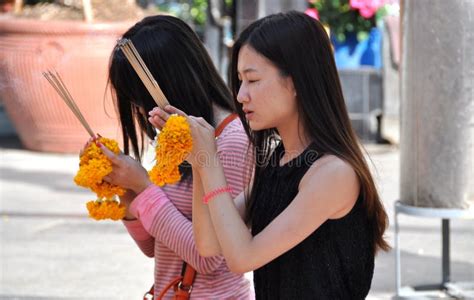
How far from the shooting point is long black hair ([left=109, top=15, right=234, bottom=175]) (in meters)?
2.56

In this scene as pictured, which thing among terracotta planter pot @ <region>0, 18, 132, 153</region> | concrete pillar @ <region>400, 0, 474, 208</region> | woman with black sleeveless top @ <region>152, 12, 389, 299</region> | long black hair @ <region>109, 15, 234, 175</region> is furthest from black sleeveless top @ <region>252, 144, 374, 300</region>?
terracotta planter pot @ <region>0, 18, 132, 153</region>

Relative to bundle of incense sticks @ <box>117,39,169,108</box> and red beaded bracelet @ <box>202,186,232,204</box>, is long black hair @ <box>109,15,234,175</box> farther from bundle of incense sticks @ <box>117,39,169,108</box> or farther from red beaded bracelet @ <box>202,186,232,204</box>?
red beaded bracelet @ <box>202,186,232,204</box>

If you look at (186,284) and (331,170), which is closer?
(331,170)

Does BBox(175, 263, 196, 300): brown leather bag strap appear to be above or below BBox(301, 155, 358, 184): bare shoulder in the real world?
below

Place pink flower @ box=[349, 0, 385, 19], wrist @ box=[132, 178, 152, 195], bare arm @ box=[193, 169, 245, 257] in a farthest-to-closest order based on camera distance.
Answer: pink flower @ box=[349, 0, 385, 19] < wrist @ box=[132, 178, 152, 195] < bare arm @ box=[193, 169, 245, 257]

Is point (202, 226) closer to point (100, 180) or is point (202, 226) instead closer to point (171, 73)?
point (100, 180)

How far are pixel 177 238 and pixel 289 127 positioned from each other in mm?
461

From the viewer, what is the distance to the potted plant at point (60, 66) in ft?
28.6

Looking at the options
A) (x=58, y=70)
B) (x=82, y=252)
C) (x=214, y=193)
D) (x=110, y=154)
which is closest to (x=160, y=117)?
(x=214, y=193)

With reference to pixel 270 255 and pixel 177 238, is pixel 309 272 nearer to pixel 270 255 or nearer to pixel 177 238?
pixel 270 255

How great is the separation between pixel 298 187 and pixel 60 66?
6831mm

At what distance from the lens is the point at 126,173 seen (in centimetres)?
255

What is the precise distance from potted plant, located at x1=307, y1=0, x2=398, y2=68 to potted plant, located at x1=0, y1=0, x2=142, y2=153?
6.21 ft

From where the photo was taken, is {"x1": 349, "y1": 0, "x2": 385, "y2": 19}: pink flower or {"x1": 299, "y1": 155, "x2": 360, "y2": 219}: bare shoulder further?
{"x1": 349, "y1": 0, "x2": 385, "y2": 19}: pink flower
